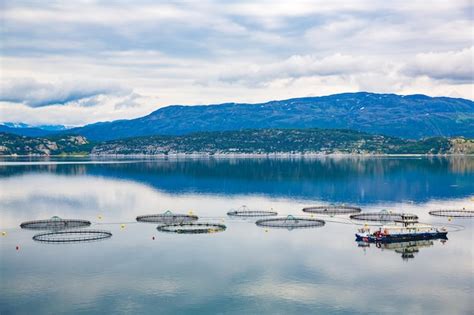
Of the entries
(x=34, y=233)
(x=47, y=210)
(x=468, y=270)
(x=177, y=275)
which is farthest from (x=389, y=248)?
(x=47, y=210)

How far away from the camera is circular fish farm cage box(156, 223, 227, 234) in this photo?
12251 cm

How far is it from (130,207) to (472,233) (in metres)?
91.3

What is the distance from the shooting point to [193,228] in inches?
5005

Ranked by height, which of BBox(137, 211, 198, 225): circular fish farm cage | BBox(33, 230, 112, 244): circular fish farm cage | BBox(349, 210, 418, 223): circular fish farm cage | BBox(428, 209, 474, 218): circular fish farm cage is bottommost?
BBox(428, 209, 474, 218): circular fish farm cage

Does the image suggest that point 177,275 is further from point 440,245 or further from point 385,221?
point 385,221

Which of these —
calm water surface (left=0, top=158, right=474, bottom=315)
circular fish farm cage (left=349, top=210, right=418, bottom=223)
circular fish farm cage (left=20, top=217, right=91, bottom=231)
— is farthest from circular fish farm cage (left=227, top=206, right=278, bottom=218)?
circular fish farm cage (left=20, top=217, right=91, bottom=231)

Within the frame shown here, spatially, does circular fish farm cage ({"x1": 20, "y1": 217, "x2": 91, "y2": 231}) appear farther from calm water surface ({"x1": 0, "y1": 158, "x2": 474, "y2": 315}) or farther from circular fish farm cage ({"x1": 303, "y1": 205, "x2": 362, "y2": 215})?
circular fish farm cage ({"x1": 303, "y1": 205, "x2": 362, "y2": 215})

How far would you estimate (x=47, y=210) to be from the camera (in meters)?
156

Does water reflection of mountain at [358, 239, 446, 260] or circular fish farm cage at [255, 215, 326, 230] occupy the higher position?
circular fish farm cage at [255, 215, 326, 230]

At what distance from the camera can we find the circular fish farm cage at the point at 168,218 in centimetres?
13588

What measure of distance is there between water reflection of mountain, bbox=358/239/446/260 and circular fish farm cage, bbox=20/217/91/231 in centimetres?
6308

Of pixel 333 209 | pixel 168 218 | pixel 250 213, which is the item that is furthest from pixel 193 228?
pixel 333 209

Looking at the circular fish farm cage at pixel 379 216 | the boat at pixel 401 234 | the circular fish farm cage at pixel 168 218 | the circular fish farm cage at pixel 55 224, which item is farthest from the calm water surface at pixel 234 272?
the circular fish farm cage at pixel 379 216

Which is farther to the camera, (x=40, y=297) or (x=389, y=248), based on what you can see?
(x=389, y=248)
